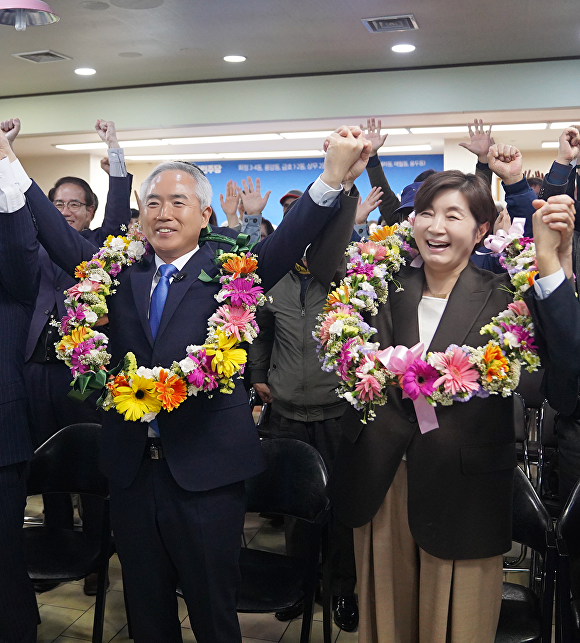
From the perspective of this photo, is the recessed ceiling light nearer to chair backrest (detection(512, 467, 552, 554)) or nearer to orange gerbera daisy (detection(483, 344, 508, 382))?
chair backrest (detection(512, 467, 552, 554))

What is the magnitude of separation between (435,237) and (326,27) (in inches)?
173

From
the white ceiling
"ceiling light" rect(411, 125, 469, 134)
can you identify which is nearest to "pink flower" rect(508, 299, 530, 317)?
the white ceiling

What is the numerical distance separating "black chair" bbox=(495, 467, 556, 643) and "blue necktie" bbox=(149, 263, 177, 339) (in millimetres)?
1380

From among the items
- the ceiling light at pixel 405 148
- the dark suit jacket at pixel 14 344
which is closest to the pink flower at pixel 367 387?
the dark suit jacket at pixel 14 344

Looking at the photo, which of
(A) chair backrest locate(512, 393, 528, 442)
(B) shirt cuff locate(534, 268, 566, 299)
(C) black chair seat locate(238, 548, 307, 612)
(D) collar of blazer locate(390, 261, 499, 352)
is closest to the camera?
(B) shirt cuff locate(534, 268, 566, 299)

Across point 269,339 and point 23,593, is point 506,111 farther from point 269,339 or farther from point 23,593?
point 23,593

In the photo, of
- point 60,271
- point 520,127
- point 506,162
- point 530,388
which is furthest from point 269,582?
point 520,127

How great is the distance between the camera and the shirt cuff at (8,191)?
7.05 feet

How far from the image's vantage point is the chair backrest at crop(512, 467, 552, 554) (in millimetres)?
2262

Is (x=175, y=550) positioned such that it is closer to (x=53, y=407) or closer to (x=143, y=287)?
(x=143, y=287)

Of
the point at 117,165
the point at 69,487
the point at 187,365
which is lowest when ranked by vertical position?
the point at 69,487

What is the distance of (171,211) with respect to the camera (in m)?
2.21

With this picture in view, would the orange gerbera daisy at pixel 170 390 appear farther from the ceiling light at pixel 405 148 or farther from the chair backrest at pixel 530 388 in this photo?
the ceiling light at pixel 405 148

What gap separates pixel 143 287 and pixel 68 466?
1.09m
